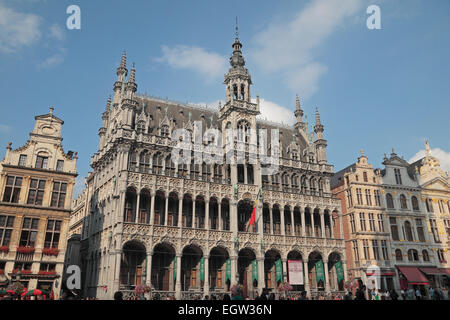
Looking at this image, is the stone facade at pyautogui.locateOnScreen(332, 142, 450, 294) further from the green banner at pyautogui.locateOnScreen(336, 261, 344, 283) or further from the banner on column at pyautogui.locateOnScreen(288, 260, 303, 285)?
the banner on column at pyautogui.locateOnScreen(288, 260, 303, 285)

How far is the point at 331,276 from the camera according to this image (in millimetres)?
48281

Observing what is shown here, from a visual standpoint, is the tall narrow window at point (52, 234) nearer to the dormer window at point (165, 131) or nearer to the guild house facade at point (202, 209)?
the guild house facade at point (202, 209)

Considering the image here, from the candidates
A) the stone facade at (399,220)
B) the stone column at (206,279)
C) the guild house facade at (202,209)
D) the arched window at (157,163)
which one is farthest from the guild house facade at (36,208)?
the stone facade at (399,220)

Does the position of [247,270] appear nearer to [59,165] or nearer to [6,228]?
[59,165]

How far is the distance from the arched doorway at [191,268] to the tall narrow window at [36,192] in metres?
16.2

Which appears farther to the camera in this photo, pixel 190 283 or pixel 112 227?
pixel 190 283

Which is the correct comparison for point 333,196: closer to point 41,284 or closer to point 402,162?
point 402,162

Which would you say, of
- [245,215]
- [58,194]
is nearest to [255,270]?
[245,215]

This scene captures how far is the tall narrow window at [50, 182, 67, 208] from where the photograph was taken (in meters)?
34.7

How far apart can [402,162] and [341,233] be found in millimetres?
17685
